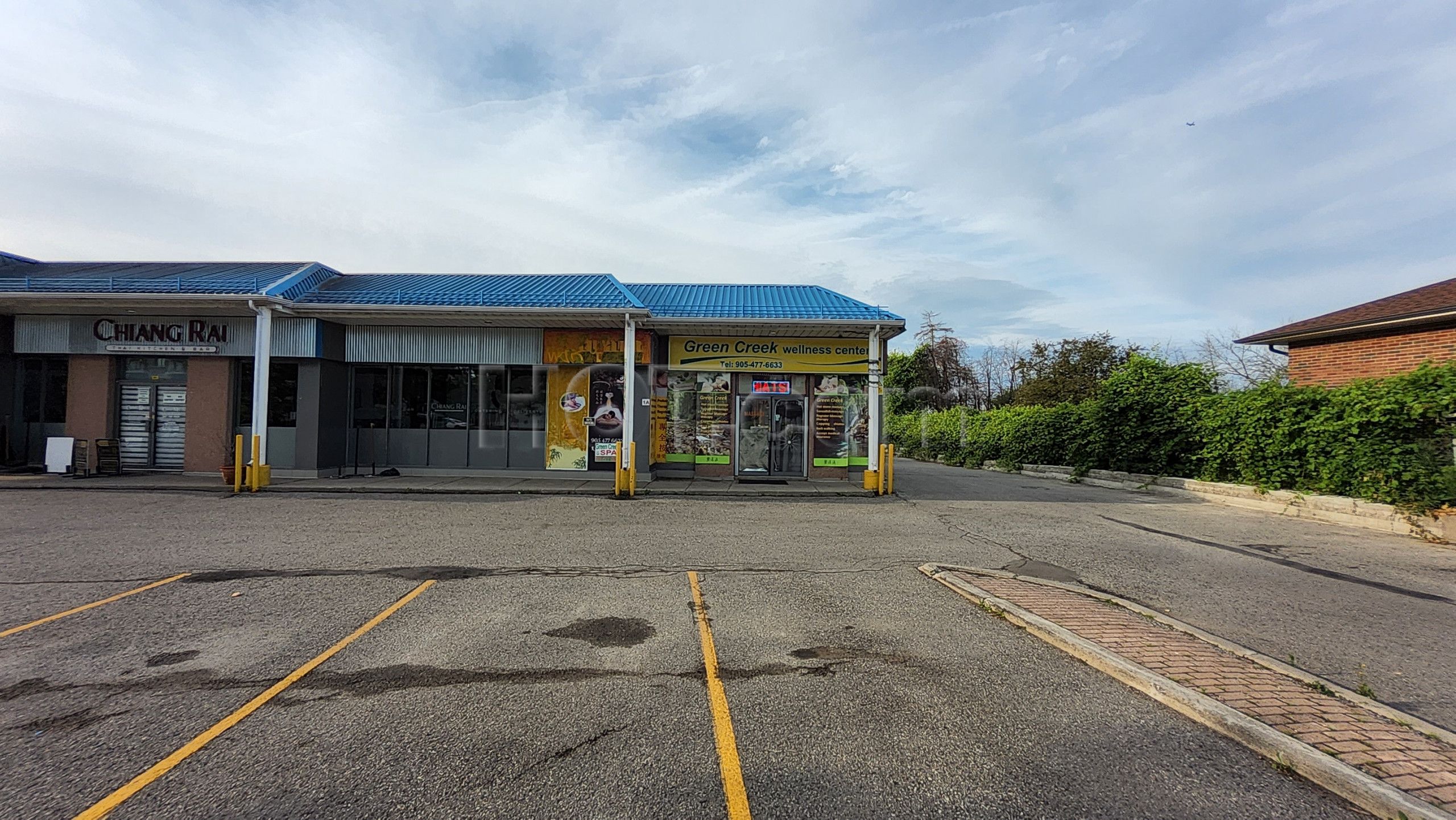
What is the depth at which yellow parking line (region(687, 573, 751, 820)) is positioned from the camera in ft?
9.47

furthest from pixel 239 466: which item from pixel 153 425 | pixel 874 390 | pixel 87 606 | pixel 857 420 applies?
pixel 857 420

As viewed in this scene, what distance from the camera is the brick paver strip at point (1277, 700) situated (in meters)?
3.17

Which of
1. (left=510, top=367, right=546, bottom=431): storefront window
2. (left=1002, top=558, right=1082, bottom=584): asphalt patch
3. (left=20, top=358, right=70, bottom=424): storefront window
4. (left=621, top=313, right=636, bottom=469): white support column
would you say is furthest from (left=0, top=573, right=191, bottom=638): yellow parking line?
(left=20, top=358, right=70, bottom=424): storefront window

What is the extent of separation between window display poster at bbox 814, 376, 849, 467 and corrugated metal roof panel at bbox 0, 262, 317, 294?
13.4 meters

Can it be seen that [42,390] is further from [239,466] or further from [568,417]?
[568,417]

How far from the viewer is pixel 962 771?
3.18 meters

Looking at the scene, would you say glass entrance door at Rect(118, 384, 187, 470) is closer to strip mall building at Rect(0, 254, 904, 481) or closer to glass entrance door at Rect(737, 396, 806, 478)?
strip mall building at Rect(0, 254, 904, 481)

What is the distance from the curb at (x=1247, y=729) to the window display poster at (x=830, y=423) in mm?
11533

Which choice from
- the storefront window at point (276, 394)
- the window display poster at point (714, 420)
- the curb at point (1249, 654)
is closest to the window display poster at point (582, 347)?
the window display poster at point (714, 420)

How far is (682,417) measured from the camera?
56.6 feet

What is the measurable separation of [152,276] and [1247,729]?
22385 millimetres

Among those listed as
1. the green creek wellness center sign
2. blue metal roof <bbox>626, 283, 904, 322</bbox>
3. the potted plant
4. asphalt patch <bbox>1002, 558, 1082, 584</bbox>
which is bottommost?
asphalt patch <bbox>1002, 558, 1082, 584</bbox>

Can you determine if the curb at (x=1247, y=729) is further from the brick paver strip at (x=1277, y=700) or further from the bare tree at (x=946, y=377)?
the bare tree at (x=946, y=377)

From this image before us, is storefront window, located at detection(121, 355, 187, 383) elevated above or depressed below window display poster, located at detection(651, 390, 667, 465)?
above
